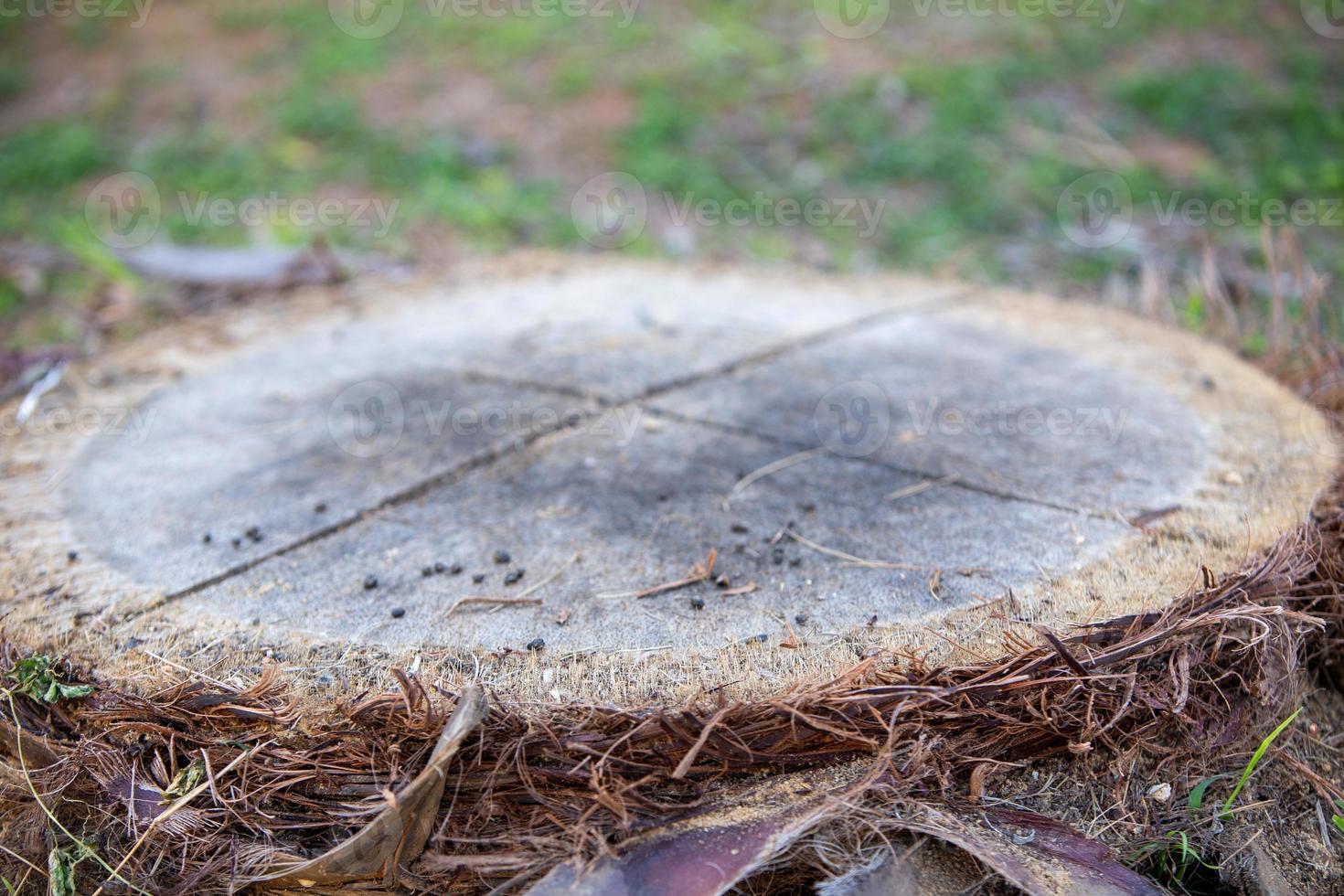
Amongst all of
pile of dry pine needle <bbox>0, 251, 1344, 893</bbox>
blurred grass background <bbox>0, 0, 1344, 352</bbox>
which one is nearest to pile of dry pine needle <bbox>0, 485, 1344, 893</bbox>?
pile of dry pine needle <bbox>0, 251, 1344, 893</bbox>

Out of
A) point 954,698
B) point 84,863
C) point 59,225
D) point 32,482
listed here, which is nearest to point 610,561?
point 954,698

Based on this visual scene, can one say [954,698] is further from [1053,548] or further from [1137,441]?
[1137,441]

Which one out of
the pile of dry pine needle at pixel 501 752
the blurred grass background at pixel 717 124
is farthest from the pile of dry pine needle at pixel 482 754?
the blurred grass background at pixel 717 124

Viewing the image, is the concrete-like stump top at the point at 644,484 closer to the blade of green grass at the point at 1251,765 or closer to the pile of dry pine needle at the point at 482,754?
the pile of dry pine needle at the point at 482,754

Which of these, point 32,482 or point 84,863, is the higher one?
point 32,482

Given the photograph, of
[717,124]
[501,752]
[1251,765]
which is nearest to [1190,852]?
[1251,765]

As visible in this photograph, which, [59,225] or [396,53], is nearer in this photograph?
[59,225]

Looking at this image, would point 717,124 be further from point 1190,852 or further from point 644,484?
point 1190,852

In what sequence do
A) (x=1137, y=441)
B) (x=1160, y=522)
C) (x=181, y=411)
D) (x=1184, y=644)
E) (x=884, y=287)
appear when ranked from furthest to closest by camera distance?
(x=884, y=287)
(x=181, y=411)
(x=1137, y=441)
(x=1160, y=522)
(x=1184, y=644)
